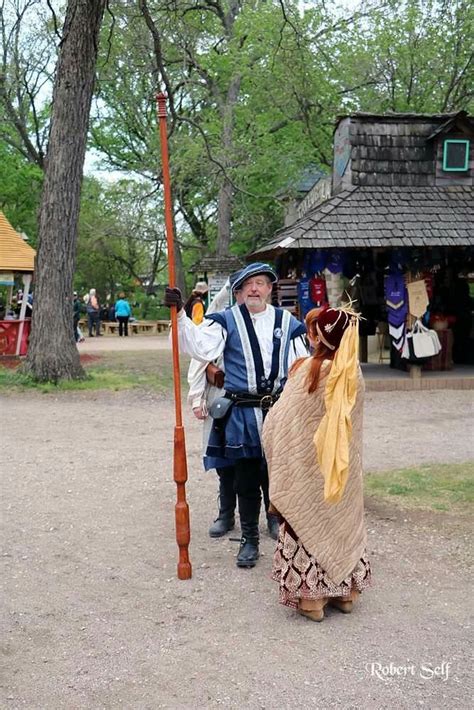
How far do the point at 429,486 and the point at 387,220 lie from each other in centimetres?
681

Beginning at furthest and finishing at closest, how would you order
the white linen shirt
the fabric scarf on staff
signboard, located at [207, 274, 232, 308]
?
1. signboard, located at [207, 274, 232, 308]
2. the white linen shirt
3. the fabric scarf on staff

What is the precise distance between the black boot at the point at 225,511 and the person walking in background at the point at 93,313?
22.5m

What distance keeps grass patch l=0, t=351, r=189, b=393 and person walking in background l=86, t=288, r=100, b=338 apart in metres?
9.53

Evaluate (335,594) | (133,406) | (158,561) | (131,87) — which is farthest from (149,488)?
(131,87)

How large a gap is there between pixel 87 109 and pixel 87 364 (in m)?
5.63

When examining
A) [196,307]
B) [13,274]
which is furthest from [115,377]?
[13,274]

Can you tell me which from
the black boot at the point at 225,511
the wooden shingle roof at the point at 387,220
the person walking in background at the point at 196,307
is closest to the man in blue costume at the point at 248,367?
the black boot at the point at 225,511

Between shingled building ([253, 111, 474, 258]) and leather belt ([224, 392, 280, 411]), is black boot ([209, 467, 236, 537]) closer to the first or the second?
leather belt ([224, 392, 280, 411])

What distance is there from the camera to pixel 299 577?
399cm

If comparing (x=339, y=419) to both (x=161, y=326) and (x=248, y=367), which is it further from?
(x=161, y=326)

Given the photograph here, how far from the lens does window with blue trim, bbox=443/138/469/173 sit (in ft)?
43.8

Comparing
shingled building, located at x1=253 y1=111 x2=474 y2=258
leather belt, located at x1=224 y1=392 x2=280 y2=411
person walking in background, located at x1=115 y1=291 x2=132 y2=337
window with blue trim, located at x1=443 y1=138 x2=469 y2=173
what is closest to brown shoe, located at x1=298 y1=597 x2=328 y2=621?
leather belt, located at x1=224 y1=392 x2=280 y2=411

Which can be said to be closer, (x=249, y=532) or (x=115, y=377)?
(x=249, y=532)

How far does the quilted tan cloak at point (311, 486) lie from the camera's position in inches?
157
